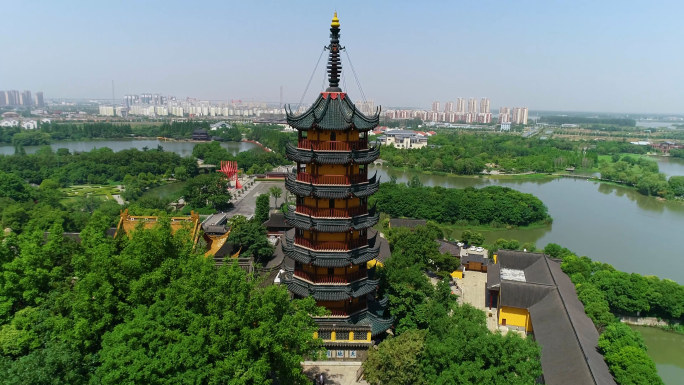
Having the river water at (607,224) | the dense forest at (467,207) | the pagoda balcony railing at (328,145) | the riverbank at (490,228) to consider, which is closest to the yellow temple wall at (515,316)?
the pagoda balcony railing at (328,145)

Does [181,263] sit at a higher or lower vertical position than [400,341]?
higher

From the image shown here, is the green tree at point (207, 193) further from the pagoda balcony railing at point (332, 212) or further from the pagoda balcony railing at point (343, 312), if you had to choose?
the pagoda balcony railing at point (332, 212)

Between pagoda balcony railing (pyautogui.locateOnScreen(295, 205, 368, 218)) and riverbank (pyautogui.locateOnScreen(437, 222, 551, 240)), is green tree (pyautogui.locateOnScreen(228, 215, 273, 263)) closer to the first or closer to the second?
pagoda balcony railing (pyautogui.locateOnScreen(295, 205, 368, 218))

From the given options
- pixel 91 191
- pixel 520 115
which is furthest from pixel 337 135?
pixel 520 115

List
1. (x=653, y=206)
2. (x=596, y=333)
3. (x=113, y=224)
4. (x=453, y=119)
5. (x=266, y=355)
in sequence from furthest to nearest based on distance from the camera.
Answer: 1. (x=453, y=119)
2. (x=653, y=206)
3. (x=113, y=224)
4. (x=596, y=333)
5. (x=266, y=355)

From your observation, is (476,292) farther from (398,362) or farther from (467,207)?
(467,207)

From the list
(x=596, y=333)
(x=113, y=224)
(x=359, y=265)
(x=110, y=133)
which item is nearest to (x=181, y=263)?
(x=359, y=265)

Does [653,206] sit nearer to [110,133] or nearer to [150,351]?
[150,351]
